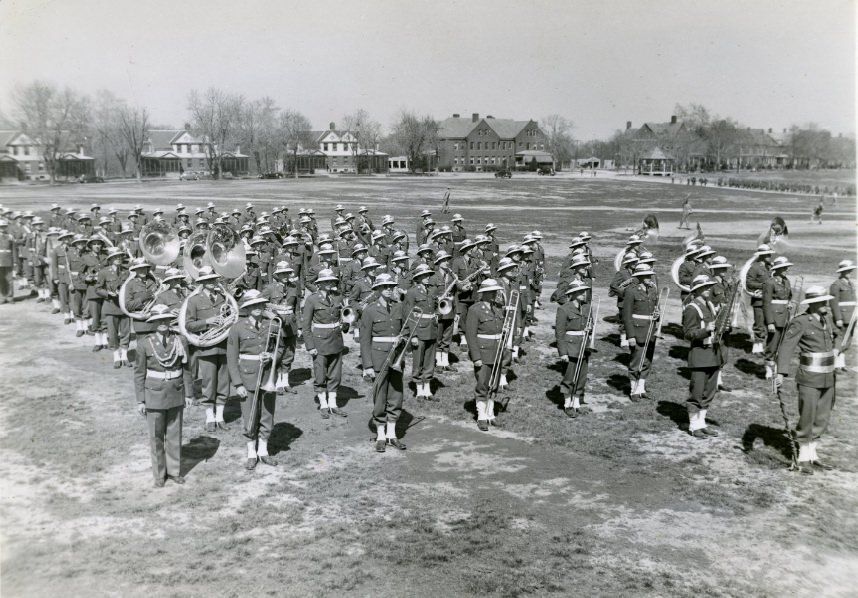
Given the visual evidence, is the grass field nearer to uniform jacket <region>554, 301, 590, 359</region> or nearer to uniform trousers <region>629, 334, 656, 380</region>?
uniform trousers <region>629, 334, 656, 380</region>

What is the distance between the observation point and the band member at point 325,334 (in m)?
10.6

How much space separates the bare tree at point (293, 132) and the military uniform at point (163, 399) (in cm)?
8842

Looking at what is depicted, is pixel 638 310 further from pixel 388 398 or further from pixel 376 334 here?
pixel 388 398

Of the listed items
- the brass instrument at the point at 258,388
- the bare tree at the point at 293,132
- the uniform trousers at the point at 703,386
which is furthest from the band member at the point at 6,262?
the bare tree at the point at 293,132

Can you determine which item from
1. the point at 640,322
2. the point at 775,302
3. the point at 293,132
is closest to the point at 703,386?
the point at 640,322

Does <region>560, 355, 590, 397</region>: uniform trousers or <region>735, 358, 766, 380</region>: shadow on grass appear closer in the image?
<region>560, 355, 590, 397</region>: uniform trousers

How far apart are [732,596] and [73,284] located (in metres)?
15.4

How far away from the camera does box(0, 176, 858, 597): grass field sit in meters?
6.19

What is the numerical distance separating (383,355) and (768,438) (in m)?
5.94

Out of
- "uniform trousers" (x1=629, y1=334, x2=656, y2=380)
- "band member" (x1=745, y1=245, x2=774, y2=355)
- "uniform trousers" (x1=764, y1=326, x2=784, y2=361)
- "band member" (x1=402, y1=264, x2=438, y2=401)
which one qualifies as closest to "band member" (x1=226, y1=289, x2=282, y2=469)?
"band member" (x1=402, y1=264, x2=438, y2=401)

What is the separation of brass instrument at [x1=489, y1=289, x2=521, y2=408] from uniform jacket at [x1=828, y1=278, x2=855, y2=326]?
6329 mm

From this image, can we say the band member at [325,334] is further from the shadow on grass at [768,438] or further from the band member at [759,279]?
the band member at [759,279]

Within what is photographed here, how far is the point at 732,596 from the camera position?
5.91 metres

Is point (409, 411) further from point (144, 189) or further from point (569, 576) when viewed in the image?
point (144, 189)
